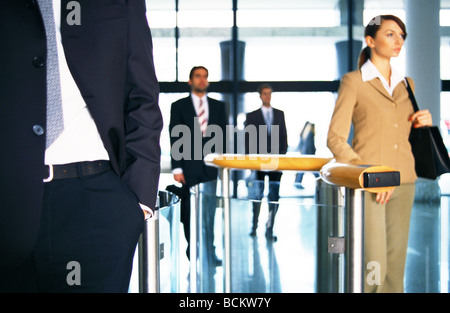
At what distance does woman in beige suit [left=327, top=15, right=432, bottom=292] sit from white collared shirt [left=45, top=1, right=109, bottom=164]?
130cm

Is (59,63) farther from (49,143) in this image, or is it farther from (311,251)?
(311,251)

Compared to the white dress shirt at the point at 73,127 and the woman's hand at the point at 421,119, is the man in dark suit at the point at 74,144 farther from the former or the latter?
the woman's hand at the point at 421,119

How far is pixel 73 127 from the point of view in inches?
47.8

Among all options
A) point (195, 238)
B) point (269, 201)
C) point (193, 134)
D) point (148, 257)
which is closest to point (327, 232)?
point (269, 201)

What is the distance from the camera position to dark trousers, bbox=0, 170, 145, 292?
1.15 m

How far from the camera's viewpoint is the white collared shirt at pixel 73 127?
3.89 feet

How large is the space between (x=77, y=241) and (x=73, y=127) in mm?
283

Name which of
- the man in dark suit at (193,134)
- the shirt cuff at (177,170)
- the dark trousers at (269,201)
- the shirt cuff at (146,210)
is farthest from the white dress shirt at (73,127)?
the shirt cuff at (177,170)

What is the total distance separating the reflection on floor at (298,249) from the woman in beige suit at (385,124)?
0.54 ft

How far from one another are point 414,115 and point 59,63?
1.64 meters

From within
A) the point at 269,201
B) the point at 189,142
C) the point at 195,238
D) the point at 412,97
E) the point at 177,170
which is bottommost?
the point at 195,238

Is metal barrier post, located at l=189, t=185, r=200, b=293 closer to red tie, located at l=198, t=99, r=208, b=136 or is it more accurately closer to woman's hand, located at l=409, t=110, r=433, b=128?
red tie, located at l=198, t=99, r=208, b=136

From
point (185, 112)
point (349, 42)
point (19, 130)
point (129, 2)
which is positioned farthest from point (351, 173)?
point (349, 42)

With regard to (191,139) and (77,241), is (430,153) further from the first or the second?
(191,139)
